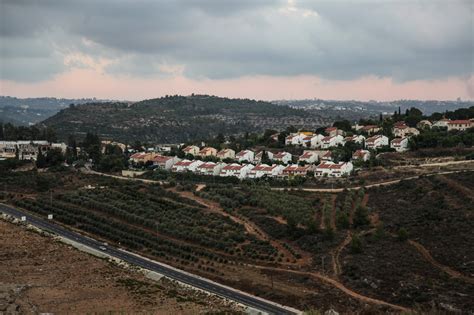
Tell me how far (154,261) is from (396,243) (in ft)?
65.8

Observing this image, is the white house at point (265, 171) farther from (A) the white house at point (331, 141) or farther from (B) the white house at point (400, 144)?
(B) the white house at point (400, 144)

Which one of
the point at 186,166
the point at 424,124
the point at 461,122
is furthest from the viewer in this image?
the point at 424,124

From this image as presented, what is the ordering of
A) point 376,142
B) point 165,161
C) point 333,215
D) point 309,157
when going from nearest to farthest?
point 333,215
point 309,157
point 376,142
point 165,161

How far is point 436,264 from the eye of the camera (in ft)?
126

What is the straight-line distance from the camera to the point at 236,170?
77250 mm

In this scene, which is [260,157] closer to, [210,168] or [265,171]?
[210,168]

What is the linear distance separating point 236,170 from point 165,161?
13.9 metres

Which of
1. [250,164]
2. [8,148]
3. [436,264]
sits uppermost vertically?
[8,148]

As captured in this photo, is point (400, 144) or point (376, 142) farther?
point (376, 142)

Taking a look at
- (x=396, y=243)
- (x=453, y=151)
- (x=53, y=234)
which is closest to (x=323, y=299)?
(x=396, y=243)

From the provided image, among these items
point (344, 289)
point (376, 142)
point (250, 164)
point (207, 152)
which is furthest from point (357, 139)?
point (344, 289)

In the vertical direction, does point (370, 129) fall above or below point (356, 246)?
above

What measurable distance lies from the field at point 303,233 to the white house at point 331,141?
82.0 ft

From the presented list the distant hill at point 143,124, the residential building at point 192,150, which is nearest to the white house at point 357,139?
the residential building at point 192,150
